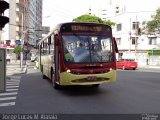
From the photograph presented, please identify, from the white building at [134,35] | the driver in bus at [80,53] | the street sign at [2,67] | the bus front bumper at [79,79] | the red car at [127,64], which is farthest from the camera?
the white building at [134,35]

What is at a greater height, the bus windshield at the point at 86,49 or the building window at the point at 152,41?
the building window at the point at 152,41

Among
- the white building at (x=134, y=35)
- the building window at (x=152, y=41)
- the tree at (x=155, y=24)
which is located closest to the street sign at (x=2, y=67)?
the tree at (x=155, y=24)

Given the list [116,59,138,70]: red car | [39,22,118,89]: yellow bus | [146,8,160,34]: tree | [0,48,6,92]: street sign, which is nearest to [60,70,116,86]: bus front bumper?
[39,22,118,89]: yellow bus

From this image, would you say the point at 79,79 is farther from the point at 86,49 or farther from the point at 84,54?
the point at 86,49

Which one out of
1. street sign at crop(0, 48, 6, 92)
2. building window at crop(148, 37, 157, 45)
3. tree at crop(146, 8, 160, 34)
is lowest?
street sign at crop(0, 48, 6, 92)

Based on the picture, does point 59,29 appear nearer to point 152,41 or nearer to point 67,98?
point 67,98

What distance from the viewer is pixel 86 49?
14.1 m

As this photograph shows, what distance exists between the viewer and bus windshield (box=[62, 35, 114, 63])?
45.7ft

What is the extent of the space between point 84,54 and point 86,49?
0.23 m

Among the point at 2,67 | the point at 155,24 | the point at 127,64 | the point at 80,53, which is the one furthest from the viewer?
the point at 155,24

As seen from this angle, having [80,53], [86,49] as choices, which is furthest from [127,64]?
[80,53]

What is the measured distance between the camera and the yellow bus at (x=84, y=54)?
45.1 ft

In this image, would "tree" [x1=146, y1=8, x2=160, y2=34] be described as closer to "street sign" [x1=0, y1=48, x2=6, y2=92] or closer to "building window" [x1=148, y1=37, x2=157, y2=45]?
"building window" [x1=148, y1=37, x2=157, y2=45]

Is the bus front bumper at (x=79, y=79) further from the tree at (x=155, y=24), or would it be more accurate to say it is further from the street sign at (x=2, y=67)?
the tree at (x=155, y=24)
